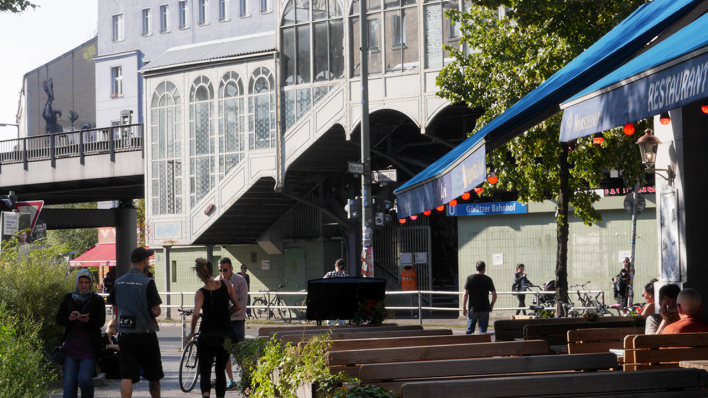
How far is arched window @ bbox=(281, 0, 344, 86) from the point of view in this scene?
2541 cm

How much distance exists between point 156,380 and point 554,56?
9.64 m

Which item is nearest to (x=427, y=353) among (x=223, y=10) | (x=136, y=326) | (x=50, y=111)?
(x=136, y=326)

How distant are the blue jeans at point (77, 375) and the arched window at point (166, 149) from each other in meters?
20.7

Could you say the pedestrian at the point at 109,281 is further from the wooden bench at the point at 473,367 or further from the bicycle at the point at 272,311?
the wooden bench at the point at 473,367

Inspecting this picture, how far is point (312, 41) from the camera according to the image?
25859mm

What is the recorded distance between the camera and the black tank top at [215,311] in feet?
32.0

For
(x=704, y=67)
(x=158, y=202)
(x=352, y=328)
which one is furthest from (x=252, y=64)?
(x=704, y=67)

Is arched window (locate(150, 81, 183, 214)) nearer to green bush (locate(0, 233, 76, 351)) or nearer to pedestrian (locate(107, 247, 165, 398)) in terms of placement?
green bush (locate(0, 233, 76, 351))

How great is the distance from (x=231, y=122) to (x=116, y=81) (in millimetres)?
30141

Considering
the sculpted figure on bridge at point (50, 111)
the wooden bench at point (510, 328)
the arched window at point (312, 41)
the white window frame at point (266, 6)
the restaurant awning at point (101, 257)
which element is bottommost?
the wooden bench at point (510, 328)

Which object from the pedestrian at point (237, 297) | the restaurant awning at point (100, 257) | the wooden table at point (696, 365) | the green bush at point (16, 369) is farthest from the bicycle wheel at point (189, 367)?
the restaurant awning at point (100, 257)

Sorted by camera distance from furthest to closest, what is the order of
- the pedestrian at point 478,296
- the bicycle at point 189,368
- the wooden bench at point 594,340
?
the pedestrian at point 478,296 → the bicycle at point 189,368 → the wooden bench at point 594,340

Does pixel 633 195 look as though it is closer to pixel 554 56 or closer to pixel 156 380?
pixel 554 56

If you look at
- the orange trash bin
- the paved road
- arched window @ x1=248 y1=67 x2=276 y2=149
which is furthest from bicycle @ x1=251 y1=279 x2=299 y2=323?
the paved road
